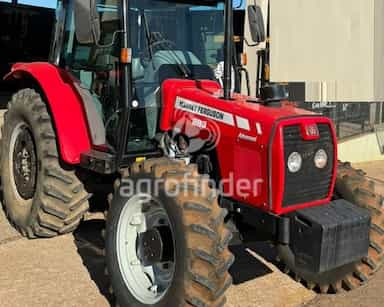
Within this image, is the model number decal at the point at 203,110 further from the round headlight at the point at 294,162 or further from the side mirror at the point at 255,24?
the side mirror at the point at 255,24

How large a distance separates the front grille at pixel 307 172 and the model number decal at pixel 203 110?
1.28ft

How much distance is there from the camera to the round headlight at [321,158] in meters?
3.37

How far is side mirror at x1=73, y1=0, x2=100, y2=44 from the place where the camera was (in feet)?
11.0

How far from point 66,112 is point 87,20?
1142mm

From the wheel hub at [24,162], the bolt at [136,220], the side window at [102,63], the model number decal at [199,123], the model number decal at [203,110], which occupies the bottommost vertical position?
the bolt at [136,220]

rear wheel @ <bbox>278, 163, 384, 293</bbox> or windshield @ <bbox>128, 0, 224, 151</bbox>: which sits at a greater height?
windshield @ <bbox>128, 0, 224, 151</bbox>

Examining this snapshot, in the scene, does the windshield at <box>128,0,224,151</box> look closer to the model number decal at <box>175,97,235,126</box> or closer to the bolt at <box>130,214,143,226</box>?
the model number decal at <box>175,97,235,126</box>

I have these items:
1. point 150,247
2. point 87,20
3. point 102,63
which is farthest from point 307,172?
point 102,63

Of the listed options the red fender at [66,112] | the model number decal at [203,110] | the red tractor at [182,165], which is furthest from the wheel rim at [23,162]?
the model number decal at [203,110]

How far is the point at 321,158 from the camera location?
339 centimetres

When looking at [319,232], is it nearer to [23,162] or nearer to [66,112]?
[66,112]

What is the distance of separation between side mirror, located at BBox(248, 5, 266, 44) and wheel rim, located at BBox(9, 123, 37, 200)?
2.10 m

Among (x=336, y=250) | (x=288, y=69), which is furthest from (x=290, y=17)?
(x=336, y=250)

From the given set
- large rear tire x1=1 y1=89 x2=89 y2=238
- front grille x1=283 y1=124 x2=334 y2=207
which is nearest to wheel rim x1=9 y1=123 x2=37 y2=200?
large rear tire x1=1 y1=89 x2=89 y2=238
